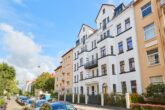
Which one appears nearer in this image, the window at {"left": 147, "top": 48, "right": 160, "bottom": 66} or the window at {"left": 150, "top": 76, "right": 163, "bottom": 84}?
the window at {"left": 150, "top": 76, "right": 163, "bottom": 84}

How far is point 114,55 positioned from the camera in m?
23.6

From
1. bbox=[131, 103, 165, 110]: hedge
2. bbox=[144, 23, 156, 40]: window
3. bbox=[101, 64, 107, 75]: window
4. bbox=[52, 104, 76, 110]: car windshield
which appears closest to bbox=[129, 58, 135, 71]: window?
bbox=[144, 23, 156, 40]: window

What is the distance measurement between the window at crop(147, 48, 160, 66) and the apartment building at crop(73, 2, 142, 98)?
5.71ft

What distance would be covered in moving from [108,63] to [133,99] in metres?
7.94

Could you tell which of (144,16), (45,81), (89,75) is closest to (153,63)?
(144,16)

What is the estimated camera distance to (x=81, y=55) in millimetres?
33781

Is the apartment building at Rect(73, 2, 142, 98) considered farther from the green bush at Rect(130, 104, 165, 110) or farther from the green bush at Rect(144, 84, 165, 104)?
the green bush at Rect(130, 104, 165, 110)

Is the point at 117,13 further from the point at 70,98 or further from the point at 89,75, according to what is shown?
the point at 70,98

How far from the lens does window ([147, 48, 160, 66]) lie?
17109 mm

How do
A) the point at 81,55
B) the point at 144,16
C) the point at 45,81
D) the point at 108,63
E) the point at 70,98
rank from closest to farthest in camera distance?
the point at 144,16 → the point at 108,63 → the point at 70,98 → the point at 81,55 → the point at 45,81

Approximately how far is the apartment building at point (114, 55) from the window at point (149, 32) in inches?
66.5

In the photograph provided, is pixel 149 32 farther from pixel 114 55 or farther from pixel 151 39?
pixel 114 55

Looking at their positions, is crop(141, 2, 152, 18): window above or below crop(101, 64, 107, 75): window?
above

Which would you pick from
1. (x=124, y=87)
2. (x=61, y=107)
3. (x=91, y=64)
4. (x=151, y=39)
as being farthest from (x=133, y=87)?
(x=61, y=107)
